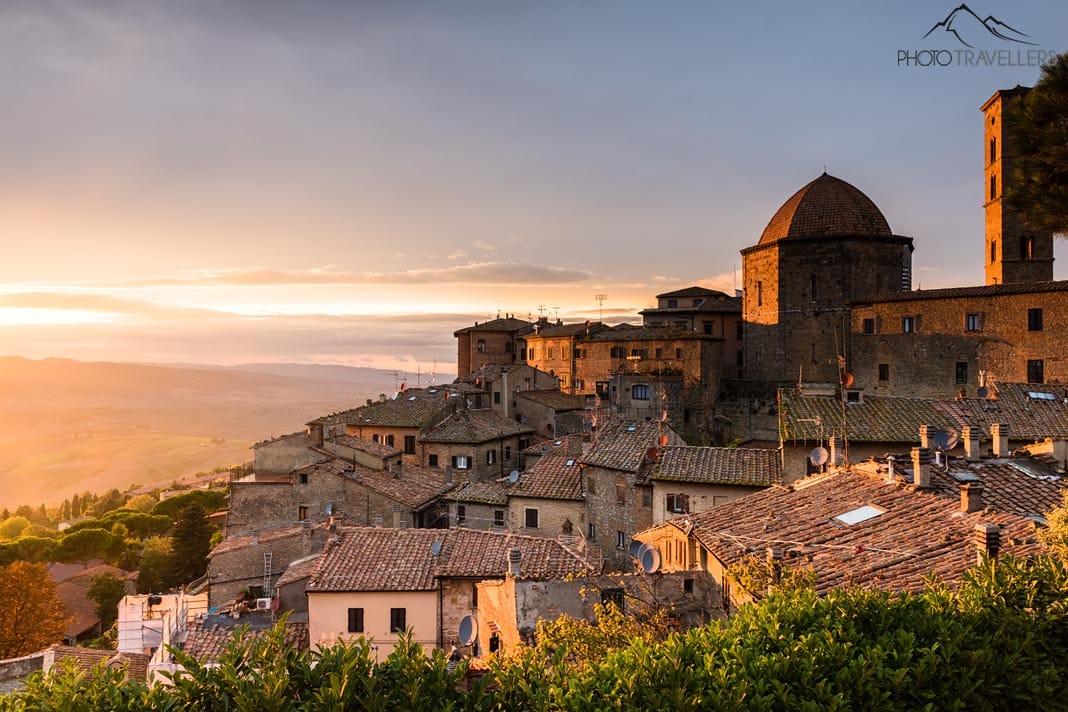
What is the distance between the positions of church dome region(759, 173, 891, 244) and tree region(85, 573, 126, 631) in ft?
160

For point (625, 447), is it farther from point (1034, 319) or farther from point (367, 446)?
point (1034, 319)

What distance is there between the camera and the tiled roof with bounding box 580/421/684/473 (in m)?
28.2

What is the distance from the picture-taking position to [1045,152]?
1264 centimetres

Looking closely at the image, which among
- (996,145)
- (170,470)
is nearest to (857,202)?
(996,145)

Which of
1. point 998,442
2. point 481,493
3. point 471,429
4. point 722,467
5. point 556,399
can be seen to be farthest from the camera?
point 556,399

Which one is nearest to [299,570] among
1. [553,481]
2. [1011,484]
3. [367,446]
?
[553,481]

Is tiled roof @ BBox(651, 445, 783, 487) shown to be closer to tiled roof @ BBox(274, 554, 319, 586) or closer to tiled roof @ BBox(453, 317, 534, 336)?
tiled roof @ BBox(274, 554, 319, 586)

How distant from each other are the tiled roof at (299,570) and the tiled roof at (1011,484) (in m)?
19.1

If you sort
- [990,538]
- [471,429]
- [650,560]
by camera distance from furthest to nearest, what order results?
[471,429], [650,560], [990,538]

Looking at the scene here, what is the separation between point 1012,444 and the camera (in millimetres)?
24203

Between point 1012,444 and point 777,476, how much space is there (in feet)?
26.2

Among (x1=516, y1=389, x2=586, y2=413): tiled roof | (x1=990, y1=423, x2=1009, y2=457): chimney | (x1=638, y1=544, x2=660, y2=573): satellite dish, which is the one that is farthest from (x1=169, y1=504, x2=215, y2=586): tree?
(x1=990, y1=423, x2=1009, y2=457): chimney

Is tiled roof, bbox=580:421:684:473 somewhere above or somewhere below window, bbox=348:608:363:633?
above

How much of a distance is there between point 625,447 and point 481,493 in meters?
8.55
